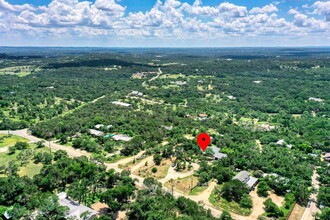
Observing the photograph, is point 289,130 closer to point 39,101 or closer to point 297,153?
point 297,153

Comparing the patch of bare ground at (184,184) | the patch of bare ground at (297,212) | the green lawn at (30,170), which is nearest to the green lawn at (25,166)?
the green lawn at (30,170)

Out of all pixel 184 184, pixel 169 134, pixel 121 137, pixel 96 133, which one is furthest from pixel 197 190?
pixel 96 133

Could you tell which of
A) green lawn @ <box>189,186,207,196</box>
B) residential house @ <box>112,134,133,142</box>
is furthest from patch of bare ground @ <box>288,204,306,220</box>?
residential house @ <box>112,134,133,142</box>

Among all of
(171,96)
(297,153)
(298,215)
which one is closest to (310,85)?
(171,96)

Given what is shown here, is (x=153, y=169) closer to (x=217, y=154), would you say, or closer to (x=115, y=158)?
(x=115, y=158)

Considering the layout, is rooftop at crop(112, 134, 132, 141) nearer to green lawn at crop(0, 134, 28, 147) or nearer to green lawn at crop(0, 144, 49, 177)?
green lawn at crop(0, 144, 49, 177)

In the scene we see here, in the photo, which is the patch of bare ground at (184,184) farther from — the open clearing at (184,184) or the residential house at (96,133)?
the residential house at (96,133)
